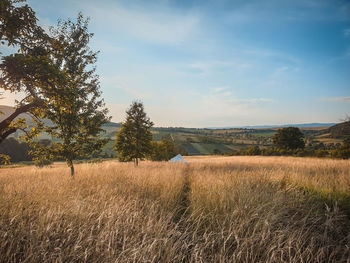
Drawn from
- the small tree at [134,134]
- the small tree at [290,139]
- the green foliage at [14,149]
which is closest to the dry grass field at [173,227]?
the small tree at [134,134]

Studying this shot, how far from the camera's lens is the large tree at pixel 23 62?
3617 millimetres

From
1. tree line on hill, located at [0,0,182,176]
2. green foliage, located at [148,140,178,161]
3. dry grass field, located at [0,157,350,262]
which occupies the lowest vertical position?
green foliage, located at [148,140,178,161]

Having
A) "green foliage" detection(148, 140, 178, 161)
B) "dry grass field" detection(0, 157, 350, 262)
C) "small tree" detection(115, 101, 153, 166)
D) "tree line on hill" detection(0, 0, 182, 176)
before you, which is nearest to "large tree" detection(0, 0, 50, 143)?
"tree line on hill" detection(0, 0, 182, 176)

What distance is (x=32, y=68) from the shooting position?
12.4ft

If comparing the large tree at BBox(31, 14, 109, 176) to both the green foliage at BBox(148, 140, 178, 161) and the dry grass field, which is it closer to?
the dry grass field

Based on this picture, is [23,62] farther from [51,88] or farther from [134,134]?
[134,134]

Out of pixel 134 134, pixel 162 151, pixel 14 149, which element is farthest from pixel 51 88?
pixel 14 149

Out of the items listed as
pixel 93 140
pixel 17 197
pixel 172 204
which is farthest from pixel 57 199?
pixel 93 140

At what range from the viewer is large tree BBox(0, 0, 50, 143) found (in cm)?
362

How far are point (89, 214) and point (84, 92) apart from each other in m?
7.87

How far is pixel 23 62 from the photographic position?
3.52 m

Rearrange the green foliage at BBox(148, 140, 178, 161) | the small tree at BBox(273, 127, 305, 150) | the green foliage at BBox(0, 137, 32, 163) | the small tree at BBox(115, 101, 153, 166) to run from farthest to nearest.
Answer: the green foliage at BBox(0, 137, 32, 163), the small tree at BBox(273, 127, 305, 150), the green foliage at BBox(148, 140, 178, 161), the small tree at BBox(115, 101, 153, 166)

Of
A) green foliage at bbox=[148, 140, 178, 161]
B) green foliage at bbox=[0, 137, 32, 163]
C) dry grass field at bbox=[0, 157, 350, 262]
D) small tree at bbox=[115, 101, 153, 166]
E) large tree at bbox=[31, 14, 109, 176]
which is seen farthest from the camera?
green foliage at bbox=[0, 137, 32, 163]

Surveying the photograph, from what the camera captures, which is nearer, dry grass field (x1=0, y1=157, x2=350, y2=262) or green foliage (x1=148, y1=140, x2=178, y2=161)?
dry grass field (x1=0, y1=157, x2=350, y2=262)
